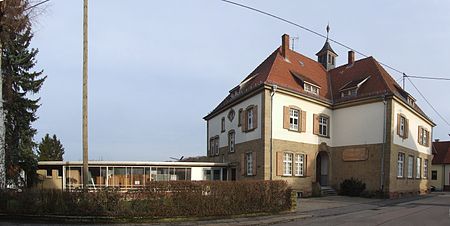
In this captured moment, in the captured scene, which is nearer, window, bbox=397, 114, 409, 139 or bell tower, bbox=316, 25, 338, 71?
window, bbox=397, 114, 409, 139

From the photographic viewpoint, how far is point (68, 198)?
15242 millimetres

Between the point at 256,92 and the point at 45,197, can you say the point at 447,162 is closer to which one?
the point at 256,92

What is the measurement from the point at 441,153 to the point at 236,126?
35.9 metres

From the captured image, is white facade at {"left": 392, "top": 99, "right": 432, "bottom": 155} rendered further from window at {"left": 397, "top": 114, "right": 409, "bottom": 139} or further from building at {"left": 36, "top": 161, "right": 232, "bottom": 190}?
building at {"left": 36, "top": 161, "right": 232, "bottom": 190}

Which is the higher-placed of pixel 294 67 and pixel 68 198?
pixel 294 67

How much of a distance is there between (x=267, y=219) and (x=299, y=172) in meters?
14.8

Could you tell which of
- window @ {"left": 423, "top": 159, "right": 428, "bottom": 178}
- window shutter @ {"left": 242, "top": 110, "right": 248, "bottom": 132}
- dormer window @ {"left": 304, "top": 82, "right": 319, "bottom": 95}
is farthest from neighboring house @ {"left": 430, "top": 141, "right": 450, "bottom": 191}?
window shutter @ {"left": 242, "top": 110, "right": 248, "bottom": 132}

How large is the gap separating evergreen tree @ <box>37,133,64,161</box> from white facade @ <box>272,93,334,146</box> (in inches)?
1422

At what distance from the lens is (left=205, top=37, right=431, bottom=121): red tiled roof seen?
31.4m

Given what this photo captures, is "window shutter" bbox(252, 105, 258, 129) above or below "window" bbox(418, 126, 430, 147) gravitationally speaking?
above

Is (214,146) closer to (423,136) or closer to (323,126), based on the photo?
(323,126)

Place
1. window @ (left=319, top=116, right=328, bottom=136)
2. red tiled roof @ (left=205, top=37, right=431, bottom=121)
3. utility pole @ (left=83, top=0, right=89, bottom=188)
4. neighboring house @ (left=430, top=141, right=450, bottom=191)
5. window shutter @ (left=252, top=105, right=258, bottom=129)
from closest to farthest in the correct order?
utility pole @ (left=83, top=0, right=89, bottom=188) < window shutter @ (left=252, top=105, right=258, bottom=129) < red tiled roof @ (left=205, top=37, right=431, bottom=121) < window @ (left=319, top=116, right=328, bottom=136) < neighboring house @ (left=430, top=141, right=450, bottom=191)

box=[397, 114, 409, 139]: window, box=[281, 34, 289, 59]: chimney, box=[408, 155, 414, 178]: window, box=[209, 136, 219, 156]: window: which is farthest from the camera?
box=[209, 136, 219, 156]: window

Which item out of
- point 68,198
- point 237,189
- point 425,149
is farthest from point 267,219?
point 425,149
